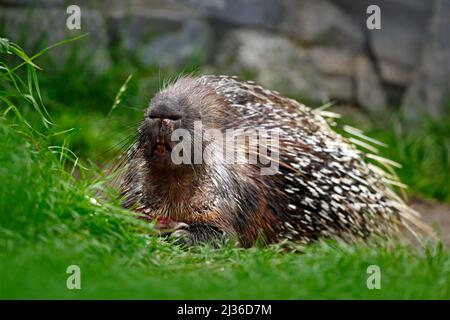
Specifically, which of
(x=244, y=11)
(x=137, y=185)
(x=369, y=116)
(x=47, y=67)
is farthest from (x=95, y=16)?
(x=137, y=185)


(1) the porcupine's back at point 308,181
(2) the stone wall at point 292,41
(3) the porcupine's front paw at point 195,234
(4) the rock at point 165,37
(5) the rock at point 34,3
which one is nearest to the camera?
(3) the porcupine's front paw at point 195,234

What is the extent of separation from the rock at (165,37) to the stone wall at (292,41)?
1cm

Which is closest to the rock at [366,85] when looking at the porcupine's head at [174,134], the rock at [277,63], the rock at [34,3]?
the rock at [277,63]

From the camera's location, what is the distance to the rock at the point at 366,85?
911 cm

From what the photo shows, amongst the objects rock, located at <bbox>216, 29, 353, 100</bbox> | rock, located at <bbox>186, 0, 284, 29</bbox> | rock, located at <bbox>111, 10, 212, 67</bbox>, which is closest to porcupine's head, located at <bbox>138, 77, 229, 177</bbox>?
rock, located at <bbox>111, 10, 212, 67</bbox>

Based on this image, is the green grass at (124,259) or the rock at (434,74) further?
the rock at (434,74)

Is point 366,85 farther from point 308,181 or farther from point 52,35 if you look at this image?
point 308,181

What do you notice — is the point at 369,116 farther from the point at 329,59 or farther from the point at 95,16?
the point at 95,16

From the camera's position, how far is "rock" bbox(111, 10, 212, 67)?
831 cm

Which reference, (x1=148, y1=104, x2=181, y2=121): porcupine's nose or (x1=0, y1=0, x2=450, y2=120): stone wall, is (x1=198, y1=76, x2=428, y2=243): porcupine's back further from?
(x1=0, y1=0, x2=450, y2=120): stone wall

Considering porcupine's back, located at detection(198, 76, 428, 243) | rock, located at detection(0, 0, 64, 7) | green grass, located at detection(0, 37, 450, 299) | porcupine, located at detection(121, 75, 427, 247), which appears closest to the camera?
green grass, located at detection(0, 37, 450, 299)

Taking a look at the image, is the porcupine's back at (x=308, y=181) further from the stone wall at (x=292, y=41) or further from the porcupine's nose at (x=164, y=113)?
the stone wall at (x=292, y=41)

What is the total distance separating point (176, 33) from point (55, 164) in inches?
191
